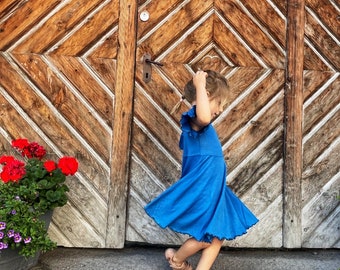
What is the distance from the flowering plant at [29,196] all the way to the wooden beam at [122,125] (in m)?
0.46

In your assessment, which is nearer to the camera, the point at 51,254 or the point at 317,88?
the point at 51,254

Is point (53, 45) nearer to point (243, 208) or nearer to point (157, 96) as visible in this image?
point (157, 96)

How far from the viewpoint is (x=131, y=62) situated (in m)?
3.79

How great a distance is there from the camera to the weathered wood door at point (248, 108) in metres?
3.83

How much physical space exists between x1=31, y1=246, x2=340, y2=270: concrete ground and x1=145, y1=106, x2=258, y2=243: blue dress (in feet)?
1.90

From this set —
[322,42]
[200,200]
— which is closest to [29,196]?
[200,200]

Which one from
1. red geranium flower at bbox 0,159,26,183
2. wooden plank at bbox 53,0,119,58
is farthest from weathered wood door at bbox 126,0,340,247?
red geranium flower at bbox 0,159,26,183

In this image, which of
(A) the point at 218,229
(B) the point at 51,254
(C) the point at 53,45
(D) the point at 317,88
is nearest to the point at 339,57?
(D) the point at 317,88

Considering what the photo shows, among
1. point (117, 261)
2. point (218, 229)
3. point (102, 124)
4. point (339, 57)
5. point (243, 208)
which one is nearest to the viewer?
point (218, 229)

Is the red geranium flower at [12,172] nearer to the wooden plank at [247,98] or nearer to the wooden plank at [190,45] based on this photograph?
the wooden plank at [190,45]

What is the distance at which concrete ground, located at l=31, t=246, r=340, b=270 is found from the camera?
3.46m

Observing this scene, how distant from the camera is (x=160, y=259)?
3648mm

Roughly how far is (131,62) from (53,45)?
1.93 feet

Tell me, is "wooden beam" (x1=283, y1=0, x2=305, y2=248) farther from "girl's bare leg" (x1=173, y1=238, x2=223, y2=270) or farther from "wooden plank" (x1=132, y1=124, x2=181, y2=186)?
"girl's bare leg" (x1=173, y1=238, x2=223, y2=270)
